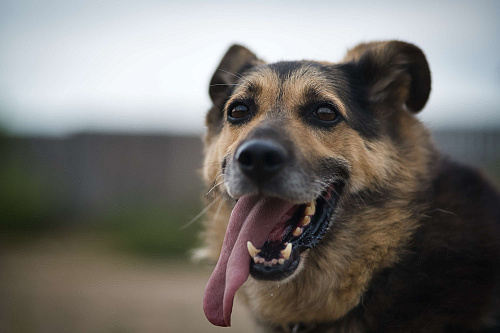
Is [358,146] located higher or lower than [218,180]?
higher

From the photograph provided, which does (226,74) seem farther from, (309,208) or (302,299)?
(302,299)

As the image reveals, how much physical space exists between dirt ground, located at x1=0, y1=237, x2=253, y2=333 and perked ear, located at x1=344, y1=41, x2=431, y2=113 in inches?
79.3

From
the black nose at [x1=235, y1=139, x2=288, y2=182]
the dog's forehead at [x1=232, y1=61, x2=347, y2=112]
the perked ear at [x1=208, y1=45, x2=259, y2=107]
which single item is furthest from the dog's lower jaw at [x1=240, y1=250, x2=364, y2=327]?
the perked ear at [x1=208, y1=45, x2=259, y2=107]

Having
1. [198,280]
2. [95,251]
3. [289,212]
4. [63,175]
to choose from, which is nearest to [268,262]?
[289,212]

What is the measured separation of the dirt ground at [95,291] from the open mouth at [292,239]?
3.74 ft

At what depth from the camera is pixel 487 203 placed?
8.96ft

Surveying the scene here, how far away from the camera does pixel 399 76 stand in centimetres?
296

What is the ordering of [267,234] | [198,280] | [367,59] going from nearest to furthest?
[267,234], [367,59], [198,280]

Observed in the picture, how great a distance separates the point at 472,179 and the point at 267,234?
158cm

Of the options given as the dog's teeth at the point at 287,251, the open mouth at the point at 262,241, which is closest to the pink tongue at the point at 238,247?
the open mouth at the point at 262,241

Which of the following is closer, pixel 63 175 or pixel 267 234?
pixel 267 234

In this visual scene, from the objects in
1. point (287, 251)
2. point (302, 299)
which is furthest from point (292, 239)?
point (302, 299)

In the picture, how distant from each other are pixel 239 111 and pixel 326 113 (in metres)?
0.65

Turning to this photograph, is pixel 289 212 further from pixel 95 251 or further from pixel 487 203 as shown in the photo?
pixel 95 251
